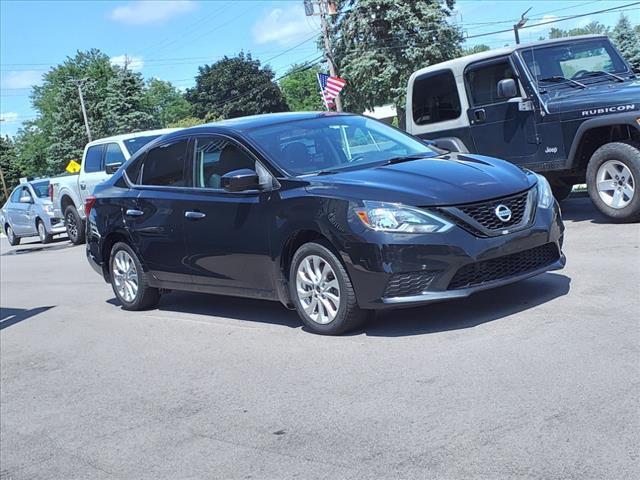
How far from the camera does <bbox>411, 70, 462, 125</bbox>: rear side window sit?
425 inches

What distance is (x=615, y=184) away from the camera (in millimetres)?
8828

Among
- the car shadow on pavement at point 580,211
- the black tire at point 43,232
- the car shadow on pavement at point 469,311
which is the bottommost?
the car shadow on pavement at point 580,211

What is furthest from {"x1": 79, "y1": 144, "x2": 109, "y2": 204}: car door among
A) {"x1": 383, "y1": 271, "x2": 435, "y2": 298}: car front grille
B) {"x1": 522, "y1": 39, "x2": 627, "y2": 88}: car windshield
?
{"x1": 383, "y1": 271, "x2": 435, "y2": 298}: car front grille

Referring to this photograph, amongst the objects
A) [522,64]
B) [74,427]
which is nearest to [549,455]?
[74,427]

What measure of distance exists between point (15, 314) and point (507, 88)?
680 centimetres

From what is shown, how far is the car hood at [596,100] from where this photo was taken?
338 inches

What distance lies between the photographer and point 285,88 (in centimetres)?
12988

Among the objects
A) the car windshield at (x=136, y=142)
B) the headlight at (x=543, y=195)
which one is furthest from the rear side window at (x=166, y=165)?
the car windshield at (x=136, y=142)

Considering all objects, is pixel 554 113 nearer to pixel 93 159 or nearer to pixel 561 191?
pixel 561 191

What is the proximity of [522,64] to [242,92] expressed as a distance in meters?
78.1

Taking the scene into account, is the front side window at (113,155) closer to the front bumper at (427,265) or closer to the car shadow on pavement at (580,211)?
the car shadow on pavement at (580,211)

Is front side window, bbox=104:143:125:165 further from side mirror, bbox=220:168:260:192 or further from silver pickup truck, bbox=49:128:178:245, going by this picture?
side mirror, bbox=220:168:260:192

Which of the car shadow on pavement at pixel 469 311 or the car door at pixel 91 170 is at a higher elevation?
the car door at pixel 91 170

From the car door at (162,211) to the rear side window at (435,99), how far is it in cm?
471
